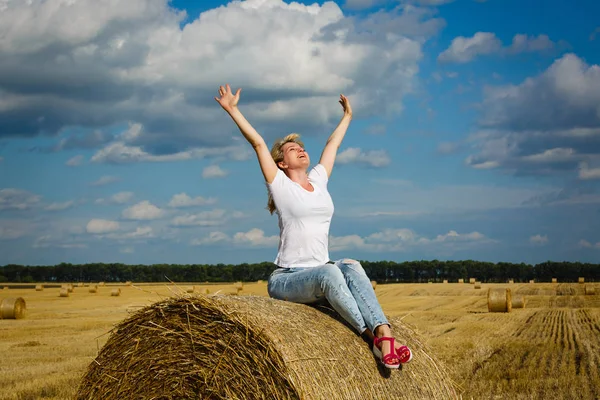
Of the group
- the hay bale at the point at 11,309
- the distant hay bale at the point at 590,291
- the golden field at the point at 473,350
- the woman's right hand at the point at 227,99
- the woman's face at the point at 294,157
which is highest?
the woman's right hand at the point at 227,99

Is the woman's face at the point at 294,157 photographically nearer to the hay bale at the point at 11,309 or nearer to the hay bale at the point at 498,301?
the hay bale at the point at 498,301

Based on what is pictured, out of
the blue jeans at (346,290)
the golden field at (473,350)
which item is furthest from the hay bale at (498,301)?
the blue jeans at (346,290)

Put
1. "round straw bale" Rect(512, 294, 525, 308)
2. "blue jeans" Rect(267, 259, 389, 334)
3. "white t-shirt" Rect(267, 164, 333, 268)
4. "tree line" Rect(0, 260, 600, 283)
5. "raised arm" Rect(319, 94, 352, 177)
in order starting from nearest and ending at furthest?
1. "blue jeans" Rect(267, 259, 389, 334)
2. "white t-shirt" Rect(267, 164, 333, 268)
3. "raised arm" Rect(319, 94, 352, 177)
4. "round straw bale" Rect(512, 294, 525, 308)
5. "tree line" Rect(0, 260, 600, 283)

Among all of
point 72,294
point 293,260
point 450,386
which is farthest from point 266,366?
point 72,294

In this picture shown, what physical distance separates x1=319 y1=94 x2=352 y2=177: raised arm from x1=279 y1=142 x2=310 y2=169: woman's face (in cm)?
52

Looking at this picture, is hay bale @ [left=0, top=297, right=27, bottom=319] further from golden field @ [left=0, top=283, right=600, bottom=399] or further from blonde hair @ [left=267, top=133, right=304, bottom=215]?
blonde hair @ [left=267, top=133, right=304, bottom=215]

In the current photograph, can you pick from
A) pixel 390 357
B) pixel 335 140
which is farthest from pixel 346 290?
pixel 335 140

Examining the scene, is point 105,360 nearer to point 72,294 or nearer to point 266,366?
point 266,366

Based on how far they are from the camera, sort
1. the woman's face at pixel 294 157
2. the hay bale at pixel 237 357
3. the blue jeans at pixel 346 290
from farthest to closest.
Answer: the woman's face at pixel 294 157 < the blue jeans at pixel 346 290 < the hay bale at pixel 237 357

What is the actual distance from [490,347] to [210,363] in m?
8.32

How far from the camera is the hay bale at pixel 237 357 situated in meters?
5.21

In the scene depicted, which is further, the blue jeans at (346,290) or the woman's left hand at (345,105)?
the woman's left hand at (345,105)

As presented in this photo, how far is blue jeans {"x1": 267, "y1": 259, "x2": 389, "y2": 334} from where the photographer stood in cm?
560

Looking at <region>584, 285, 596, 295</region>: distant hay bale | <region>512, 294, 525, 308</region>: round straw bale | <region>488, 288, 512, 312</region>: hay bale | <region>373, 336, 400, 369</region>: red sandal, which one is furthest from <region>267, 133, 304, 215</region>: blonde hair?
<region>584, 285, 596, 295</region>: distant hay bale
